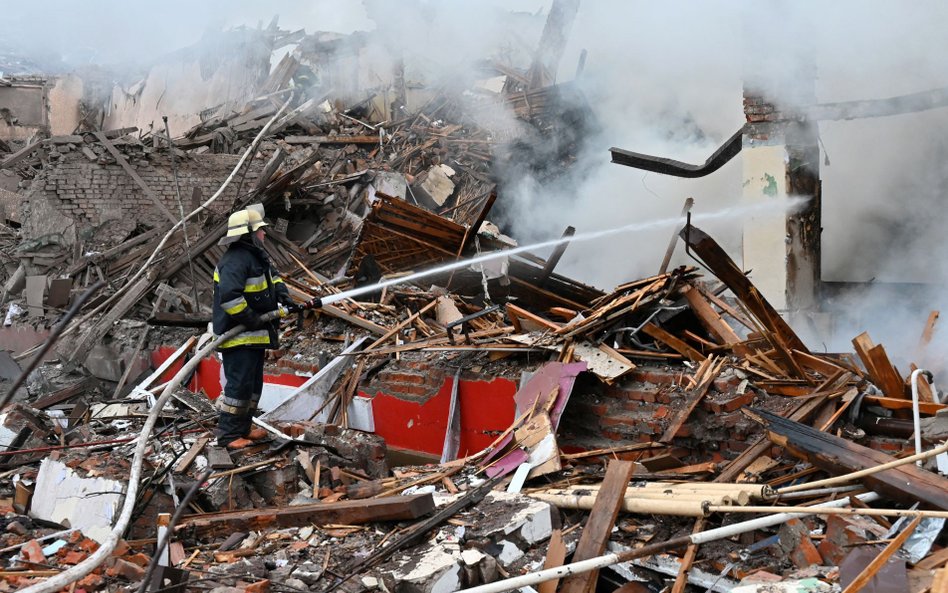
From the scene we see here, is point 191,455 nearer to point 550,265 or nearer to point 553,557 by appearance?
point 553,557

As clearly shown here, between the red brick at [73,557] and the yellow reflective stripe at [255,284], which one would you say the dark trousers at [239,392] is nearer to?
the yellow reflective stripe at [255,284]

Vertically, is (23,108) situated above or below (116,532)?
above

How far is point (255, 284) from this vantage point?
6.28m

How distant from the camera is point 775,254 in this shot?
913 cm

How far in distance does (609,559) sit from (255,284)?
3.58 metres

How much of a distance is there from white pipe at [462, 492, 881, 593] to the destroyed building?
0.01m

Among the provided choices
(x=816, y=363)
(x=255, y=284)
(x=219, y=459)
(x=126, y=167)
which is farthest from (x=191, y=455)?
(x=126, y=167)

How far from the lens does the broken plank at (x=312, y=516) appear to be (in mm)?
4613

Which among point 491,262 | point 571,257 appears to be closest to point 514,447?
point 491,262

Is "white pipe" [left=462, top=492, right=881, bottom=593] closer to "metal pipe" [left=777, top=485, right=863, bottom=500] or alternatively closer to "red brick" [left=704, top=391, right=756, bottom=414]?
"metal pipe" [left=777, top=485, right=863, bottom=500]

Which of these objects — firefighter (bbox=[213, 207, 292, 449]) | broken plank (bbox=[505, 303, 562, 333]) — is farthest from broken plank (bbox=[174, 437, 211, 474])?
broken plank (bbox=[505, 303, 562, 333])

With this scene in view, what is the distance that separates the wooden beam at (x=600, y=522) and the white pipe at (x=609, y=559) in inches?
7.3

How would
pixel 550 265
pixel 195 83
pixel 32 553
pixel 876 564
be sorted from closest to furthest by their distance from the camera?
1. pixel 876 564
2. pixel 32 553
3. pixel 550 265
4. pixel 195 83

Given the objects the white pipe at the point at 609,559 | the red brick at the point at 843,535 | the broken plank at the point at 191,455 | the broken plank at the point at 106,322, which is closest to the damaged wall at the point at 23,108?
the broken plank at the point at 106,322
